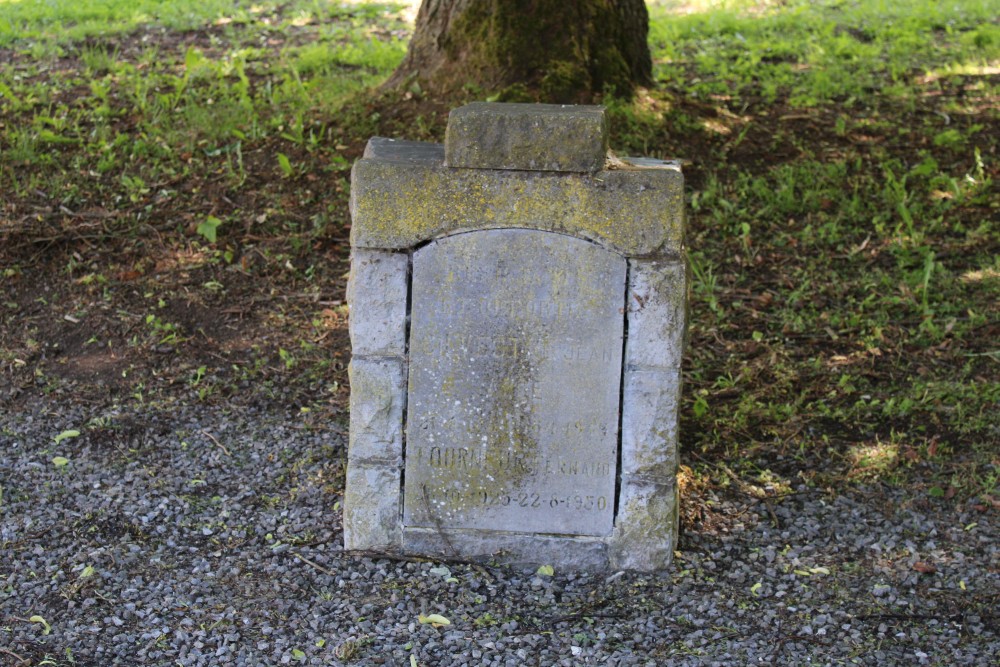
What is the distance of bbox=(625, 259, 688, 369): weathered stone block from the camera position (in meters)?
3.72

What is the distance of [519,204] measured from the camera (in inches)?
145

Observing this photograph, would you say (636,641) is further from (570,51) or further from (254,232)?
(570,51)

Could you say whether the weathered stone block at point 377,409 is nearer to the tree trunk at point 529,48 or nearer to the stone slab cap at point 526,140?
the stone slab cap at point 526,140

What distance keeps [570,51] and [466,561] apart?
→ 3.82 metres

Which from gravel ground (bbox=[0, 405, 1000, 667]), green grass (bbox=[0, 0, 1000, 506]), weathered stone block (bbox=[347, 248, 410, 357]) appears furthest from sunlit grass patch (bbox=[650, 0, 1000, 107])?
weathered stone block (bbox=[347, 248, 410, 357])

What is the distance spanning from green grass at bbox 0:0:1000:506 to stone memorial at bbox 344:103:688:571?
0.93 metres

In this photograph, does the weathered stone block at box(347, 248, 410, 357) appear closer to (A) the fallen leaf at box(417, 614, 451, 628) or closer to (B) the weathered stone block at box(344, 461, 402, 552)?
(B) the weathered stone block at box(344, 461, 402, 552)

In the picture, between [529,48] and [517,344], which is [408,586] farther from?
[529,48]

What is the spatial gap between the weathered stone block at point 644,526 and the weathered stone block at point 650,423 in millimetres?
53

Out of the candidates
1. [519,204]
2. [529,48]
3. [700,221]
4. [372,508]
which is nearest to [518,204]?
[519,204]

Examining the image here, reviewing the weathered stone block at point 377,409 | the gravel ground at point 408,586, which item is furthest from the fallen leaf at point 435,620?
the weathered stone block at point 377,409

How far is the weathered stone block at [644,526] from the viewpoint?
12.9 ft

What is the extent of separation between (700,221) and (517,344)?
2893 mm

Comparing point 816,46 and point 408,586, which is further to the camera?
point 816,46
